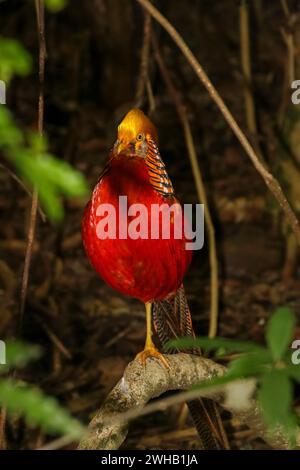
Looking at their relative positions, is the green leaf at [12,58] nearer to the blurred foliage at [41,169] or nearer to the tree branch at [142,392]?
the blurred foliage at [41,169]

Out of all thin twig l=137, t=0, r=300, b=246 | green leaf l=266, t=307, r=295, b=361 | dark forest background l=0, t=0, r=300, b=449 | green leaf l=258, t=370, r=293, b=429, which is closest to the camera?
green leaf l=258, t=370, r=293, b=429

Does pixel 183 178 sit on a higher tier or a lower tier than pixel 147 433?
higher

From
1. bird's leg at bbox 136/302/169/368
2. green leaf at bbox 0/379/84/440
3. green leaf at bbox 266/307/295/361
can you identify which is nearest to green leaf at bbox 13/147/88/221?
green leaf at bbox 0/379/84/440

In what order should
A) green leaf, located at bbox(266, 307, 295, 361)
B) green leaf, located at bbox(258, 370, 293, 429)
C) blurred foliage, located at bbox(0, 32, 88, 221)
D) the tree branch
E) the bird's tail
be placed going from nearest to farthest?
1. blurred foliage, located at bbox(0, 32, 88, 221)
2. green leaf, located at bbox(258, 370, 293, 429)
3. green leaf, located at bbox(266, 307, 295, 361)
4. the tree branch
5. the bird's tail

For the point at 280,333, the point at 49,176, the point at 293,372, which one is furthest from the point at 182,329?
the point at 49,176

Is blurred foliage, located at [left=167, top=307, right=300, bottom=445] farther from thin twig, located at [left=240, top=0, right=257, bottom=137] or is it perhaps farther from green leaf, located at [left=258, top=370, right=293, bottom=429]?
thin twig, located at [left=240, top=0, right=257, bottom=137]
